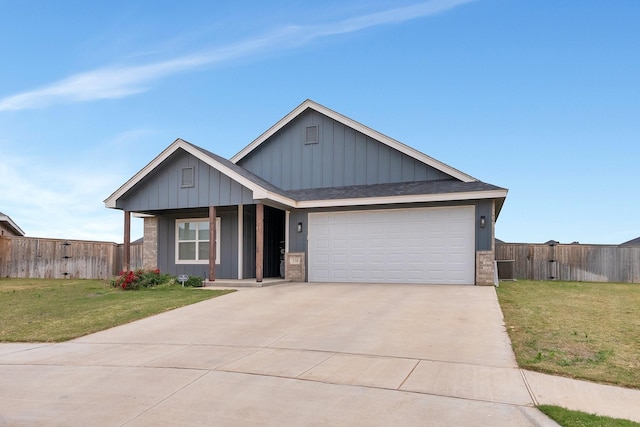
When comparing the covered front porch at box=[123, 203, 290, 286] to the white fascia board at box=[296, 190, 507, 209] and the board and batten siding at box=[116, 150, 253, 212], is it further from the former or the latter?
the white fascia board at box=[296, 190, 507, 209]

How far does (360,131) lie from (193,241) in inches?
301

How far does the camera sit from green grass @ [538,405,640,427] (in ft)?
13.2

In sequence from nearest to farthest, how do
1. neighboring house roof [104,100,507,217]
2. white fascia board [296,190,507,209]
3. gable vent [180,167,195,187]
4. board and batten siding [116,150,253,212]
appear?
white fascia board [296,190,507,209], neighboring house roof [104,100,507,217], board and batten siding [116,150,253,212], gable vent [180,167,195,187]

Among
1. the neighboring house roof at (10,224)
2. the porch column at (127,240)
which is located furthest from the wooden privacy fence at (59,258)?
the porch column at (127,240)

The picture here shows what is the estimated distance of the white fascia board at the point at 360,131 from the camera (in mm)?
15977

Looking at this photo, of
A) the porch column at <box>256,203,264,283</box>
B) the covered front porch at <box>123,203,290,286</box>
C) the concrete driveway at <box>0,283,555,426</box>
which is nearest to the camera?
the concrete driveway at <box>0,283,555,426</box>

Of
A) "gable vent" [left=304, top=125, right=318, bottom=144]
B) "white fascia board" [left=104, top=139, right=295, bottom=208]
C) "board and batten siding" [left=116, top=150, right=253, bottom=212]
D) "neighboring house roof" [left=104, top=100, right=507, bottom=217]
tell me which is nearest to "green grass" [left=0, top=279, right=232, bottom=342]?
"board and batten siding" [left=116, top=150, right=253, bottom=212]

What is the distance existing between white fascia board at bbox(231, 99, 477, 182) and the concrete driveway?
6934 mm

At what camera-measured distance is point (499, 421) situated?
13.5ft

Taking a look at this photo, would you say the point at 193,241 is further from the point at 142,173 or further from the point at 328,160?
the point at 328,160

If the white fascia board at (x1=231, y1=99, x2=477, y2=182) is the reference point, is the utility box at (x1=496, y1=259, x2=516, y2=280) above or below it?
below

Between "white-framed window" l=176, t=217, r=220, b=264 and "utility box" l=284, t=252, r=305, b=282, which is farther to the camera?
"white-framed window" l=176, t=217, r=220, b=264

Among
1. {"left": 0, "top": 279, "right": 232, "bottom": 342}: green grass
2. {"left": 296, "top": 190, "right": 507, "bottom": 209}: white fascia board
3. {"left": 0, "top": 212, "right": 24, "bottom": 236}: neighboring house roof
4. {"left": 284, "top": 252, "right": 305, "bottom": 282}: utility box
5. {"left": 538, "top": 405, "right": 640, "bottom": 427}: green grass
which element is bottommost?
{"left": 0, "top": 279, "right": 232, "bottom": 342}: green grass

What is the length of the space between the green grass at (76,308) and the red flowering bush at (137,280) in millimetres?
321
